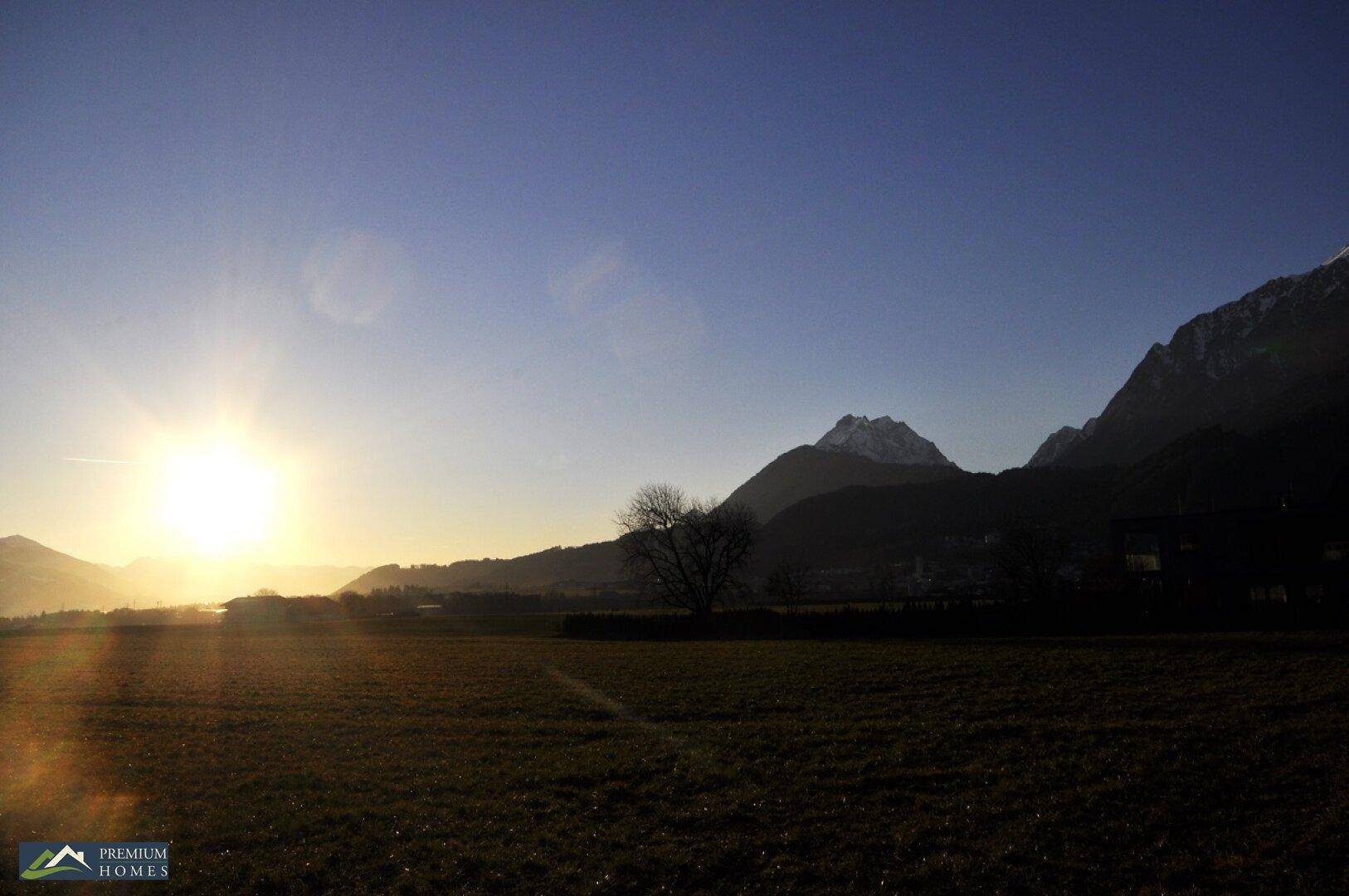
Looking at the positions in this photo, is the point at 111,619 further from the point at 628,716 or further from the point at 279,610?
the point at 628,716

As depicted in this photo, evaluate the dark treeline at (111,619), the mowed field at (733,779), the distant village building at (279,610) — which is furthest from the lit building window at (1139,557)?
the dark treeline at (111,619)

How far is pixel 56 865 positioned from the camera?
13578mm

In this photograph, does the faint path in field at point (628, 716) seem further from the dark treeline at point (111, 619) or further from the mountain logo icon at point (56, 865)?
the dark treeline at point (111, 619)

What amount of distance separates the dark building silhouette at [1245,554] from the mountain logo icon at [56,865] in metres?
61.3

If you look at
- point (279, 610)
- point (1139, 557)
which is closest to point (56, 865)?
point (1139, 557)

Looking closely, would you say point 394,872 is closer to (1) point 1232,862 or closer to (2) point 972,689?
(1) point 1232,862

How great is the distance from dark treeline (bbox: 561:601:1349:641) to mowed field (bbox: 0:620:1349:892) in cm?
1376

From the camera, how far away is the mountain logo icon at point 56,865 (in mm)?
13205

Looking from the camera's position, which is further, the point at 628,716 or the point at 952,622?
the point at 952,622

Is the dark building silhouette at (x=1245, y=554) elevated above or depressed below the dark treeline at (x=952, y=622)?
above

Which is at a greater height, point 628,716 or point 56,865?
point 56,865

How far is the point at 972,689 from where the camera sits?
2822cm

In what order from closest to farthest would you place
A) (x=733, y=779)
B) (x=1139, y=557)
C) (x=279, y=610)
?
(x=733, y=779) < (x=1139, y=557) < (x=279, y=610)

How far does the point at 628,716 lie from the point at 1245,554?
66822 mm
